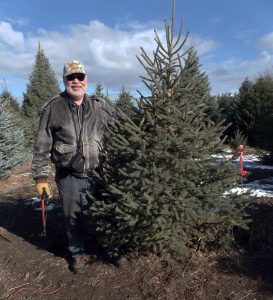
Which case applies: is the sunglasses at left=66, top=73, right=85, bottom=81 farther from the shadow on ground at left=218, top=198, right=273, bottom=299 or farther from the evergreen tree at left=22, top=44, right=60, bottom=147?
the evergreen tree at left=22, top=44, right=60, bottom=147

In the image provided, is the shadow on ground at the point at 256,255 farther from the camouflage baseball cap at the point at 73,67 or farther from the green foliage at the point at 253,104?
the green foliage at the point at 253,104

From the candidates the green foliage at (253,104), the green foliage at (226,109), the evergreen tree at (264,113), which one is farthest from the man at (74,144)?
the green foliage at (226,109)

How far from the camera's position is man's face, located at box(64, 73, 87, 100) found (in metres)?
4.64

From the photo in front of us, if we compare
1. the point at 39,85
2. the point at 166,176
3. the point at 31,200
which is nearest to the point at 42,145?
the point at 166,176

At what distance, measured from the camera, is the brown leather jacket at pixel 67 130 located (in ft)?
15.3

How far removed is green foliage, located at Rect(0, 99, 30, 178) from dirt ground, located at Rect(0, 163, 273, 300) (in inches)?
234

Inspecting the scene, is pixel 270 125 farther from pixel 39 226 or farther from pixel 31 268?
pixel 31 268

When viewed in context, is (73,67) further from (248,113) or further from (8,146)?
(248,113)

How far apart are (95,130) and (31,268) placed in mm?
1790

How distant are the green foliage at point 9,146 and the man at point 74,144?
672 centimetres

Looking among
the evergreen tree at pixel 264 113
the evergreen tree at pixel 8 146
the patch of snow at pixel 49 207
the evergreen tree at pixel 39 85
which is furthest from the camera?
the evergreen tree at pixel 39 85

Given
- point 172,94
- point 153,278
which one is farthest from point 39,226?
point 172,94

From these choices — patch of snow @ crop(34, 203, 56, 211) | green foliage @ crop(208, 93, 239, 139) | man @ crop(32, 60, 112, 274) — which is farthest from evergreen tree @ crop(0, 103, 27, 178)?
green foliage @ crop(208, 93, 239, 139)

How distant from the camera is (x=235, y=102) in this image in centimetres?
2033
